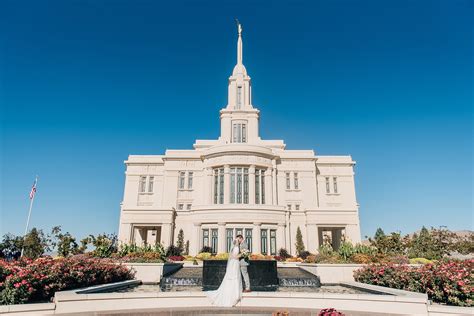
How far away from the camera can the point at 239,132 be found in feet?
128

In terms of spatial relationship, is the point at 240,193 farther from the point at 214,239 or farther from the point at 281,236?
the point at 281,236

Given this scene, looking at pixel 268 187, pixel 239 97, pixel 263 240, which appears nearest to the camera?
pixel 263 240

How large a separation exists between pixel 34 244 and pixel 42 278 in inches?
1198

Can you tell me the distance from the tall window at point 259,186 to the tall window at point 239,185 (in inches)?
40.5

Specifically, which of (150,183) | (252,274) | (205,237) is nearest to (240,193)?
(205,237)

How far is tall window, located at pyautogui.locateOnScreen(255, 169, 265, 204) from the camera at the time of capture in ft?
105

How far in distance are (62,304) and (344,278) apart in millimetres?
13395

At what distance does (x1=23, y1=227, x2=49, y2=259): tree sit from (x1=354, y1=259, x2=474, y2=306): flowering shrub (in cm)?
3561

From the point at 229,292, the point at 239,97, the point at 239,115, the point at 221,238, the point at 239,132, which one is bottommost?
the point at 229,292

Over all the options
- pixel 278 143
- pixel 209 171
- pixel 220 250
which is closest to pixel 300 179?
pixel 278 143

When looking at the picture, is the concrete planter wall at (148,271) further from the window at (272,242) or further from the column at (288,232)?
the column at (288,232)

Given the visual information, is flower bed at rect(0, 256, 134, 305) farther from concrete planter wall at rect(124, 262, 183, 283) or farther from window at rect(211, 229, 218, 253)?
window at rect(211, 229, 218, 253)

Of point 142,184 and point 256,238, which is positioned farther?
point 142,184

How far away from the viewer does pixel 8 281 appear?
955 centimetres
